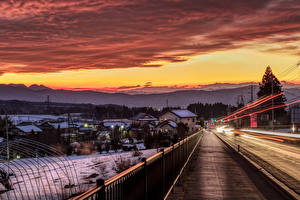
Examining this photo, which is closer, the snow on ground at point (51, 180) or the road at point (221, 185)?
the road at point (221, 185)

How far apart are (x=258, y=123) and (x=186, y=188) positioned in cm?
10906

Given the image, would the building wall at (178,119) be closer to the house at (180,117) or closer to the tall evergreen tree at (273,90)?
→ the house at (180,117)

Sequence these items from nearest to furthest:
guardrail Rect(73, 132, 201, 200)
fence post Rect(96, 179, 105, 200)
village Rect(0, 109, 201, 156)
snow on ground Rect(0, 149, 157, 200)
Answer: fence post Rect(96, 179, 105, 200) < guardrail Rect(73, 132, 201, 200) < snow on ground Rect(0, 149, 157, 200) < village Rect(0, 109, 201, 156)

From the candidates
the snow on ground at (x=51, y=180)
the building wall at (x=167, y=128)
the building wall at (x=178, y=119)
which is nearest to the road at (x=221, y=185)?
the snow on ground at (x=51, y=180)

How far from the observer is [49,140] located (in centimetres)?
4950

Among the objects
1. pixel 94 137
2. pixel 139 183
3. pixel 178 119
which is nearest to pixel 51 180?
pixel 139 183

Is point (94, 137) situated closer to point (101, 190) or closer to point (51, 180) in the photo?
point (51, 180)

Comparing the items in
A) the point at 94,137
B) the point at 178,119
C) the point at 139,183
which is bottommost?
the point at 94,137

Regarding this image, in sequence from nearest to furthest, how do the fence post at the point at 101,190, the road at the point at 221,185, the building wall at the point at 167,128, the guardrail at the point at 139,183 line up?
the fence post at the point at 101,190
the guardrail at the point at 139,183
the road at the point at 221,185
the building wall at the point at 167,128

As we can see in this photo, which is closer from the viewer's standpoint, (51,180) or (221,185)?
(221,185)

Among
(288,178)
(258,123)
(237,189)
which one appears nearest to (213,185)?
(237,189)

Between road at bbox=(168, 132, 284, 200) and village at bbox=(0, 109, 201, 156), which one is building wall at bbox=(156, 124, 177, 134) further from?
road at bbox=(168, 132, 284, 200)

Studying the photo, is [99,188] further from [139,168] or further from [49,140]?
[49,140]

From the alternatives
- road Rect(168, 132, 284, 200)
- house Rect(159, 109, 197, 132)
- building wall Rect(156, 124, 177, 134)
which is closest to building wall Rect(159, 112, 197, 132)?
house Rect(159, 109, 197, 132)
